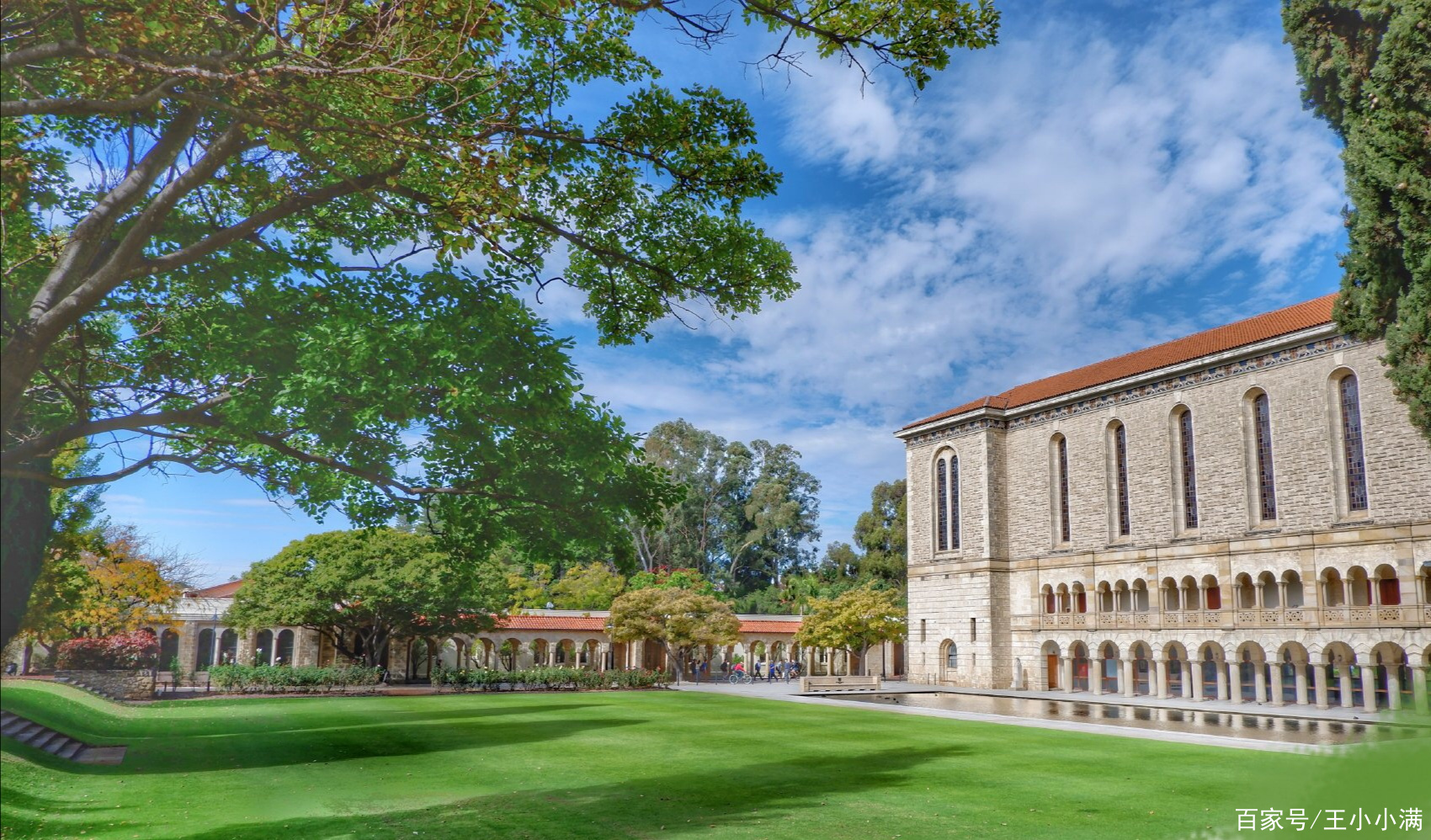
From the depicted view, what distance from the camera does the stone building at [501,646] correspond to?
3192cm

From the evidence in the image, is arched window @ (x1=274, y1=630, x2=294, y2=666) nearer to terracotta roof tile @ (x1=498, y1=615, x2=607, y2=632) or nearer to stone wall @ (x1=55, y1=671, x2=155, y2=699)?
terracotta roof tile @ (x1=498, y1=615, x2=607, y2=632)

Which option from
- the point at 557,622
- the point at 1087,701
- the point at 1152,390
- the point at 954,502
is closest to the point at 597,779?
the point at 1087,701

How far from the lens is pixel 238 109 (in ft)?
21.5

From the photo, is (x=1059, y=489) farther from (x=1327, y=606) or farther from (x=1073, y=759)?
(x=1073, y=759)

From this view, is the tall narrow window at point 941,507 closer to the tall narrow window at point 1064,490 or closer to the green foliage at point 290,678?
the tall narrow window at point 1064,490

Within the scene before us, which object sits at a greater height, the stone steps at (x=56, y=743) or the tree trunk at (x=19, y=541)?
the tree trunk at (x=19, y=541)

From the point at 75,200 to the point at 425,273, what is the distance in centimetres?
346

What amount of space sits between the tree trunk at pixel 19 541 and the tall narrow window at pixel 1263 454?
36.9 meters

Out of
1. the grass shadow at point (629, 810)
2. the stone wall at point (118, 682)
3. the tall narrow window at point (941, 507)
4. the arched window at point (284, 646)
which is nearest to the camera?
the grass shadow at point (629, 810)

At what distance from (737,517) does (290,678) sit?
41082mm

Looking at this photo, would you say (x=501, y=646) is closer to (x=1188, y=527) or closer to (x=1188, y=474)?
(x=1188, y=527)

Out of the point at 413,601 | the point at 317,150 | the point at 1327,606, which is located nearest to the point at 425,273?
the point at 317,150

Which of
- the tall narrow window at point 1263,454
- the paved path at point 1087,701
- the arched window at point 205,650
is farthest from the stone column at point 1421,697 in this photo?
the arched window at point 205,650

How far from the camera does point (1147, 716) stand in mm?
26891
